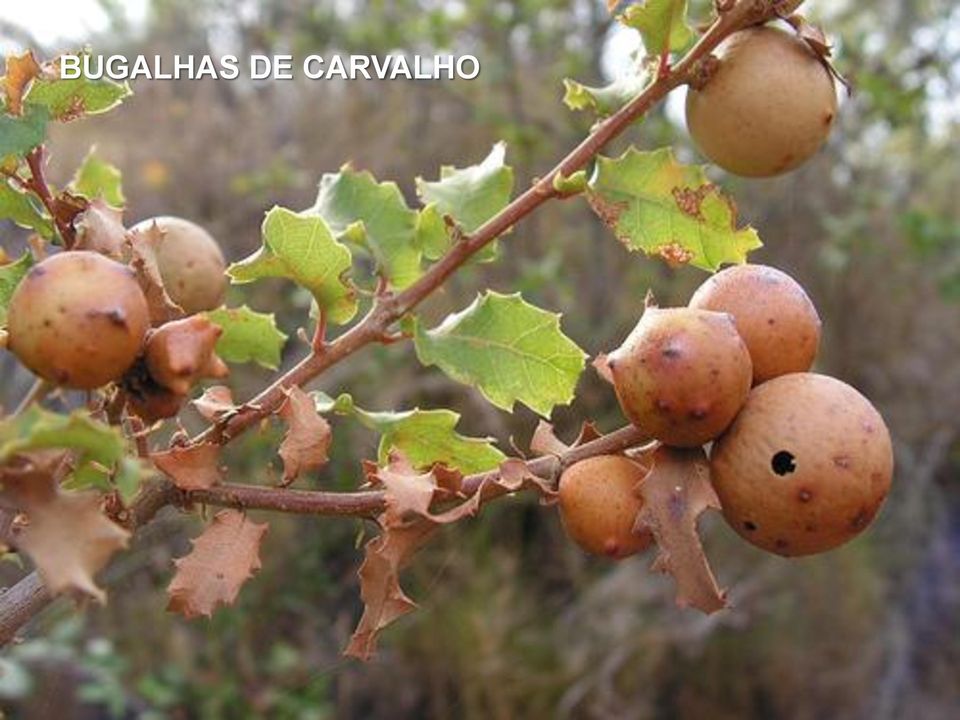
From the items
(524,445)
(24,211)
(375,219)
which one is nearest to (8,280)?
(24,211)

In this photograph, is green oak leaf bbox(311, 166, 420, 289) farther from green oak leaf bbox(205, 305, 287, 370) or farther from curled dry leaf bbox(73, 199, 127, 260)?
curled dry leaf bbox(73, 199, 127, 260)

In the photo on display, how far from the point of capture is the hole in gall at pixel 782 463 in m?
0.75

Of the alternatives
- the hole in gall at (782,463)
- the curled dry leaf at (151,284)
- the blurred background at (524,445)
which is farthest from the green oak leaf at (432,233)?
the blurred background at (524,445)

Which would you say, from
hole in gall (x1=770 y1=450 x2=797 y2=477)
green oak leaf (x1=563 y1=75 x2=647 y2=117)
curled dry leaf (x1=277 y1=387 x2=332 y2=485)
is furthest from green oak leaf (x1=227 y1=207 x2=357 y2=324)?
hole in gall (x1=770 y1=450 x2=797 y2=477)

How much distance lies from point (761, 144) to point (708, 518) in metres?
3.48

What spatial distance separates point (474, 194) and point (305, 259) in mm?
→ 182

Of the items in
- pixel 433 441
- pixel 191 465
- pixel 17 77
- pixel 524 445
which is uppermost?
pixel 17 77

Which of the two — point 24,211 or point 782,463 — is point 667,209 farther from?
point 24,211

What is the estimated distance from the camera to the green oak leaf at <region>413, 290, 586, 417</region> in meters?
0.97

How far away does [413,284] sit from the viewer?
0.98m

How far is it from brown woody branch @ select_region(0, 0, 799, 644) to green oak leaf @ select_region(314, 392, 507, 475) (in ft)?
0.20

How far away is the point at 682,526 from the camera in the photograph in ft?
2.47

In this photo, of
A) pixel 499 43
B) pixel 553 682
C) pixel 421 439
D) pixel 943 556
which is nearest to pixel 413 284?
pixel 421 439

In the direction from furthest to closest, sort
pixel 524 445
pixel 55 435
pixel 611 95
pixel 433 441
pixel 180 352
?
1. pixel 524 445
2. pixel 611 95
3. pixel 433 441
4. pixel 180 352
5. pixel 55 435
